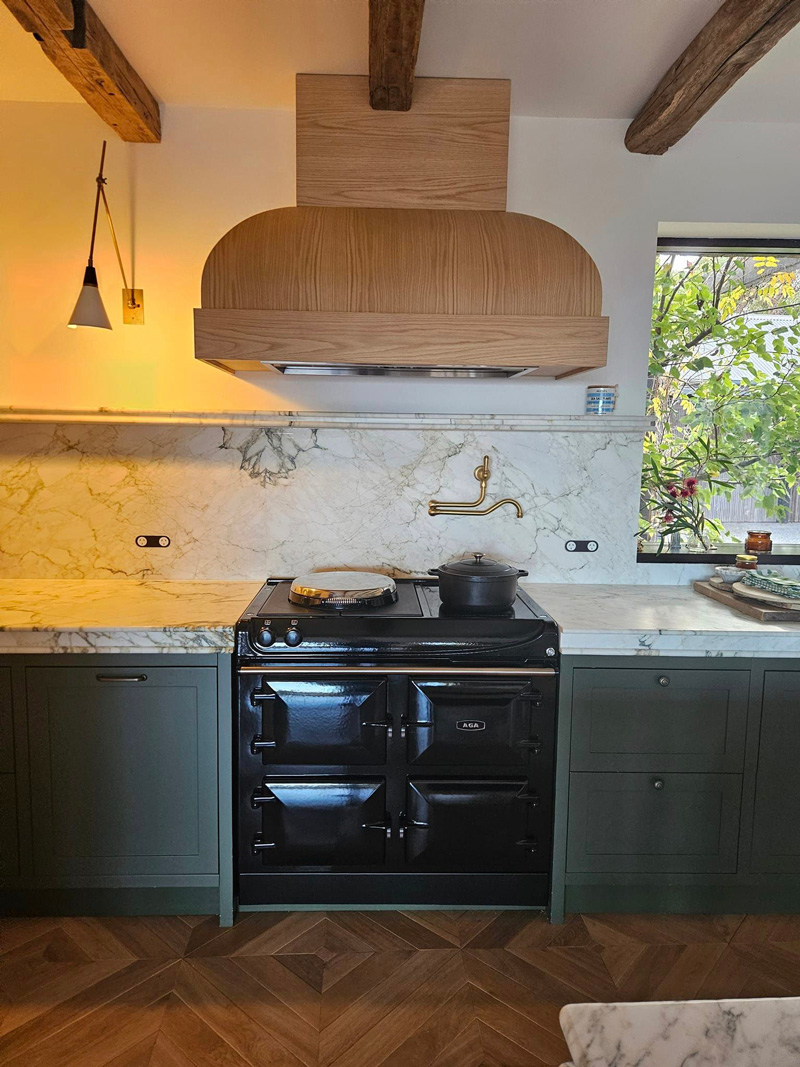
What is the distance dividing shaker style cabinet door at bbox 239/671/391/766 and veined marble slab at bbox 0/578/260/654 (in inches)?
8.0

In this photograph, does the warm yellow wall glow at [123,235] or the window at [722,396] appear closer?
the warm yellow wall glow at [123,235]

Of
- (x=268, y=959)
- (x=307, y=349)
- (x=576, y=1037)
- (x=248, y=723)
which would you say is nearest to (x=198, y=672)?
(x=248, y=723)

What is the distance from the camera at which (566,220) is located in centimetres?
274

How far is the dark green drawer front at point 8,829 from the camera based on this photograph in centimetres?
220

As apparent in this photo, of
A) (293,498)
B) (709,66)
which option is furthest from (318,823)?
(709,66)

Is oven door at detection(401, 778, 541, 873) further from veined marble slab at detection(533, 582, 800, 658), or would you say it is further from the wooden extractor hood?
the wooden extractor hood

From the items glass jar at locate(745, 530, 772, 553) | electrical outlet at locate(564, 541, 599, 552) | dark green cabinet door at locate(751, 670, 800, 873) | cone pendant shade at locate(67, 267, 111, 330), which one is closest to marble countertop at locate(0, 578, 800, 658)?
dark green cabinet door at locate(751, 670, 800, 873)

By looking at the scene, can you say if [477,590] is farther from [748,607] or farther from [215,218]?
[215,218]

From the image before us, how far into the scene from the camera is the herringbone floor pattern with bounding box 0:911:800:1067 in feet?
6.06

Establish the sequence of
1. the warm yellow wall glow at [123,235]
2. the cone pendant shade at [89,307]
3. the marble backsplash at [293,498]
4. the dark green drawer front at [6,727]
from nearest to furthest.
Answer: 1. the dark green drawer front at [6,727]
2. the cone pendant shade at [89,307]
3. the warm yellow wall glow at [123,235]
4. the marble backsplash at [293,498]

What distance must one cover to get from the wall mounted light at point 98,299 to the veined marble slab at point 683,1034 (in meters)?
2.43

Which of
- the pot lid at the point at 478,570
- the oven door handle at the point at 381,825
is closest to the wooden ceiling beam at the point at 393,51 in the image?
the pot lid at the point at 478,570

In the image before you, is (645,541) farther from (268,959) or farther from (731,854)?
(268,959)

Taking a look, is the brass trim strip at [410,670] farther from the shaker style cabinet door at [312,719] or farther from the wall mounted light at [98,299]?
the wall mounted light at [98,299]
